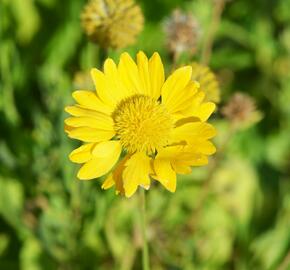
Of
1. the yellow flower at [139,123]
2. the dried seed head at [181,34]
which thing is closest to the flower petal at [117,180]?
the yellow flower at [139,123]

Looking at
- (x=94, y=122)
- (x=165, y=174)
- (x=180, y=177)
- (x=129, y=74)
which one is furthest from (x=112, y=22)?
(x=180, y=177)

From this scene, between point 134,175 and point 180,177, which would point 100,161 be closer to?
point 134,175

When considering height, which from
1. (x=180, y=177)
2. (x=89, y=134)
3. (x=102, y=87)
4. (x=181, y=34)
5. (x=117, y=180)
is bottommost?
(x=180, y=177)

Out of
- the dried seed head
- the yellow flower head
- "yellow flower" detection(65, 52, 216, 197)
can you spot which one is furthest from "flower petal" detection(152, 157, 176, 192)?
the dried seed head

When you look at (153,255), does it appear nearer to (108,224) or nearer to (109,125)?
(108,224)

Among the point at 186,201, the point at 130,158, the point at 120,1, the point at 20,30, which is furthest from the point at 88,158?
the point at 20,30
